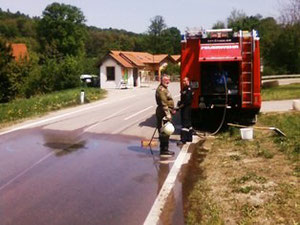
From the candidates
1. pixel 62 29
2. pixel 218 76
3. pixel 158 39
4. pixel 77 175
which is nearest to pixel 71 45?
pixel 62 29

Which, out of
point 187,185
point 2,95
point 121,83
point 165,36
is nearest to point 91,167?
point 187,185

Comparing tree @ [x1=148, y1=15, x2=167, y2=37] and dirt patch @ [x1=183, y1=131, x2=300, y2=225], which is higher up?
tree @ [x1=148, y1=15, x2=167, y2=37]

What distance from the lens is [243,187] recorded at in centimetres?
746

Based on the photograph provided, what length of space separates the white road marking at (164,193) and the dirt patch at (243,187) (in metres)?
0.29

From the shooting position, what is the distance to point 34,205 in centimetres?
691

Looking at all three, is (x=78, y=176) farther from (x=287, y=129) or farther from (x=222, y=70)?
(x=222, y=70)

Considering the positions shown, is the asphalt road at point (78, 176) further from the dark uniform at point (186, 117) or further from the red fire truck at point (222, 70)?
the red fire truck at point (222, 70)

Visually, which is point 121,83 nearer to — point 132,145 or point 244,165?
point 132,145

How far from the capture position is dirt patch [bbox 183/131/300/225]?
6082 mm

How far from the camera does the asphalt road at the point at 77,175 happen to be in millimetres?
6535

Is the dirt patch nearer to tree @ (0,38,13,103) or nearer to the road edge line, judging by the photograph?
the road edge line

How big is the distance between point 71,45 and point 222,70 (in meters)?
77.1

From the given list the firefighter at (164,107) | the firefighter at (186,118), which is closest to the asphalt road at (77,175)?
the firefighter at (164,107)

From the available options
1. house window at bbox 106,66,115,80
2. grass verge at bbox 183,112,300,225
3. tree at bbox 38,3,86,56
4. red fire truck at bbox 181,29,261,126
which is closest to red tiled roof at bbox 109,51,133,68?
house window at bbox 106,66,115,80
